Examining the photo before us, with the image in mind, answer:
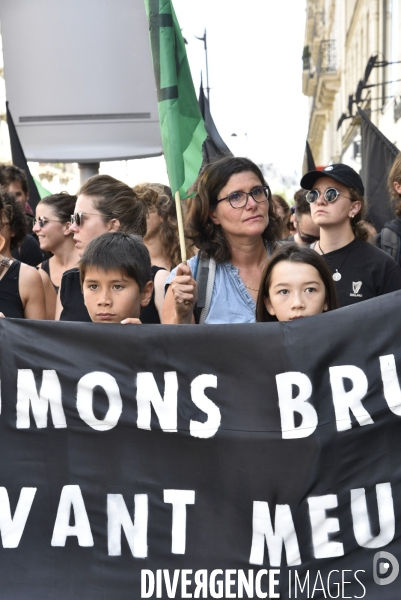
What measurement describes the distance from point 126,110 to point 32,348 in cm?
361

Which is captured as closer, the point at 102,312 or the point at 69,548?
the point at 69,548

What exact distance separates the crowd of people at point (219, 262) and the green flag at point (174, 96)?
0.17m

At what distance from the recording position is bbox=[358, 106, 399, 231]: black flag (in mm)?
7746

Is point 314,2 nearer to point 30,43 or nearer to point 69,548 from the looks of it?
point 30,43

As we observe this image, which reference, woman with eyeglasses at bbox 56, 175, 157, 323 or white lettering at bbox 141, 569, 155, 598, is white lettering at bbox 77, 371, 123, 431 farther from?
woman with eyeglasses at bbox 56, 175, 157, 323

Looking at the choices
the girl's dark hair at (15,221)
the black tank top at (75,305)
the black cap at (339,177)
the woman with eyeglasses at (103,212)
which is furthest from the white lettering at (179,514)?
the girl's dark hair at (15,221)

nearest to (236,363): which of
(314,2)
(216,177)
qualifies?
(216,177)

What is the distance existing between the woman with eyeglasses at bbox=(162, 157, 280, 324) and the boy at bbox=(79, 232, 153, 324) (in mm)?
201

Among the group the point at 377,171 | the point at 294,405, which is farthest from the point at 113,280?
the point at 377,171

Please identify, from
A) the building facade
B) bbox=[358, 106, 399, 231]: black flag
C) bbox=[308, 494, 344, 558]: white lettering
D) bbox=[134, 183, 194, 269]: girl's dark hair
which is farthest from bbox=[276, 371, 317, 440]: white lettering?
the building facade

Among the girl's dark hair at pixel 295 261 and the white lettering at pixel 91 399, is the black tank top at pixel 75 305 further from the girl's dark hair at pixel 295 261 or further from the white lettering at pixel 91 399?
the white lettering at pixel 91 399

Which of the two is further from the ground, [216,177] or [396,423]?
[216,177]

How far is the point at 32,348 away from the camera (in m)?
3.69

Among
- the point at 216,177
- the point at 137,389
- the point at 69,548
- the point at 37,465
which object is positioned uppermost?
the point at 216,177
